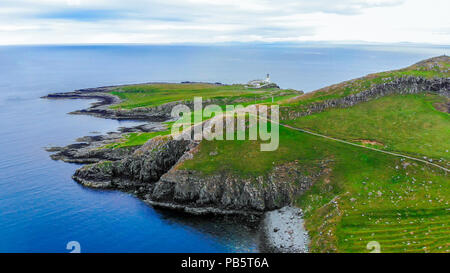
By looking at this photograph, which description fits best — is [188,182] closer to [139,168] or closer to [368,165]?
[139,168]

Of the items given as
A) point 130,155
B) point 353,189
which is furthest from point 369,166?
point 130,155

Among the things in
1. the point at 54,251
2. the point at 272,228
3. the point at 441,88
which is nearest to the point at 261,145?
the point at 272,228

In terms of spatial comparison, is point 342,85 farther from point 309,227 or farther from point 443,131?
point 309,227

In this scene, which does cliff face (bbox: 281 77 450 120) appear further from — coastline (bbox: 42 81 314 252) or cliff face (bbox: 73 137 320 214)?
coastline (bbox: 42 81 314 252)

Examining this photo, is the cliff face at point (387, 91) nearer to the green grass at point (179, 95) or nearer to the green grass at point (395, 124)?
the green grass at point (395, 124)

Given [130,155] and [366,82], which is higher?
[366,82]

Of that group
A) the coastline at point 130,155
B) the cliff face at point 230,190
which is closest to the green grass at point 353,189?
the cliff face at point 230,190
